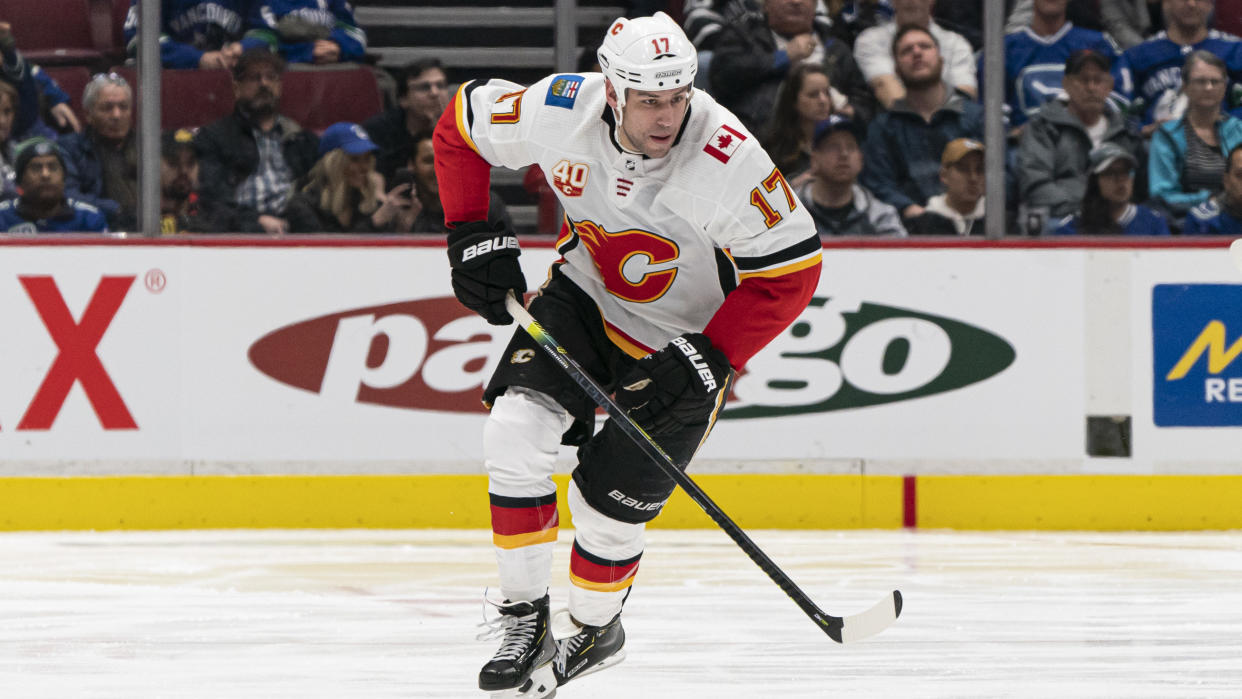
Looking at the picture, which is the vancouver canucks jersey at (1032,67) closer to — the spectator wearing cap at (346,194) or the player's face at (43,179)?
the spectator wearing cap at (346,194)

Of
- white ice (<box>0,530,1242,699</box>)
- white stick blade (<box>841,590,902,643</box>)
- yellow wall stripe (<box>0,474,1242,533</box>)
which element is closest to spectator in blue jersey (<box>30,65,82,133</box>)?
yellow wall stripe (<box>0,474,1242,533</box>)

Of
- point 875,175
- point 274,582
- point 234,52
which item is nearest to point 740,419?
point 875,175

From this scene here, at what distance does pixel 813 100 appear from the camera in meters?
5.66

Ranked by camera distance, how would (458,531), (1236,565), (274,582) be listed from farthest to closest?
(458,531)
(1236,565)
(274,582)

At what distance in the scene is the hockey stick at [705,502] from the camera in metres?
3.08

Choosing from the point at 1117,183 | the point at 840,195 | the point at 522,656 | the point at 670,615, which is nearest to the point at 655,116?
the point at 522,656

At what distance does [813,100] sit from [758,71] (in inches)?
8.5

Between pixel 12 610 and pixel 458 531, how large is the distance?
175 cm

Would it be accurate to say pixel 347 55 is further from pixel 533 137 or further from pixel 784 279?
pixel 784 279

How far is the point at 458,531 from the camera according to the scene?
549 centimetres

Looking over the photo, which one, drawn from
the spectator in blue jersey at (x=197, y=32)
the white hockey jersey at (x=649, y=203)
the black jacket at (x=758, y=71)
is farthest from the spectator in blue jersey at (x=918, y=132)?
the white hockey jersey at (x=649, y=203)

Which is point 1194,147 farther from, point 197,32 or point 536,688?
point 536,688

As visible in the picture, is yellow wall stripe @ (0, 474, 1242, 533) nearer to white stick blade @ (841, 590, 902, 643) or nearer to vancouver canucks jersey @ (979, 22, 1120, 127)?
vancouver canucks jersey @ (979, 22, 1120, 127)

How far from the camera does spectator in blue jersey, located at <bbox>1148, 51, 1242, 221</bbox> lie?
5680 millimetres
